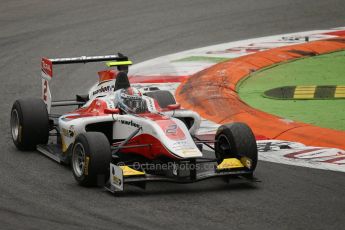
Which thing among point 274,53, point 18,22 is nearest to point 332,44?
point 274,53

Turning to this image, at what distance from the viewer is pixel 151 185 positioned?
1320 centimetres

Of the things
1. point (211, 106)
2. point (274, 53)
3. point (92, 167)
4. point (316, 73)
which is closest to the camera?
point (92, 167)

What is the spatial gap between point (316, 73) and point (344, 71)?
63cm

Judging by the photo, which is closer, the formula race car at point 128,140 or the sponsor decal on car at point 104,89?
the formula race car at point 128,140

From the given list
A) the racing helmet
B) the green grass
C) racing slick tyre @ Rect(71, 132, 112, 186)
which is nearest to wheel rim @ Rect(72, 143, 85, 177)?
racing slick tyre @ Rect(71, 132, 112, 186)

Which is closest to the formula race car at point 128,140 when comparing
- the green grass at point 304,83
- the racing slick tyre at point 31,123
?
the racing slick tyre at point 31,123

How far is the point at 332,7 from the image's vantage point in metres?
27.9

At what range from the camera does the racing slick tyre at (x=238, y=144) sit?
13.3 metres

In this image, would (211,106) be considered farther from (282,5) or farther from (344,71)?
(282,5)

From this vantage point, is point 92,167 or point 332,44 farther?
point 332,44

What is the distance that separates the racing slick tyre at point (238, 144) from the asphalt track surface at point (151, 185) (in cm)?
38

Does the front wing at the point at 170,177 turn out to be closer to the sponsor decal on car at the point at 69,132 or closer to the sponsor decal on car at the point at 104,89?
the sponsor decal on car at the point at 69,132

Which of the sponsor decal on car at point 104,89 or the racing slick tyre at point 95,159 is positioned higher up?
the sponsor decal on car at point 104,89

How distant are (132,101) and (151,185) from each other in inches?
60.7
